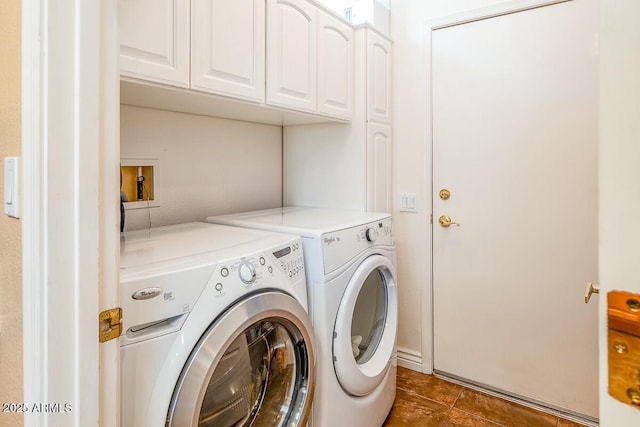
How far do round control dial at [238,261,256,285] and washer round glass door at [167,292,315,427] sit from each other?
5 centimetres

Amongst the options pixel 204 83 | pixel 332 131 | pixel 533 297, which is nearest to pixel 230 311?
pixel 204 83

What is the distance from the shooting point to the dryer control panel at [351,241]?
1384mm

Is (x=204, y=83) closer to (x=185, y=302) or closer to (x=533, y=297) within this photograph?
(x=185, y=302)

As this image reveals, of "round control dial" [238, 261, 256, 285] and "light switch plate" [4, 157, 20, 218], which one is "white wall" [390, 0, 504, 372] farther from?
"light switch plate" [4, 157, 20, 218]

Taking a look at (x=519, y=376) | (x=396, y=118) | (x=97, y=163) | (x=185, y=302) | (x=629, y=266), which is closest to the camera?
(x=629, y=266)

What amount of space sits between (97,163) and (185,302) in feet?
1.25

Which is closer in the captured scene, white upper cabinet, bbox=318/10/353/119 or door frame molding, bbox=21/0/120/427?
door frame molding, bbox=21/0/120/427

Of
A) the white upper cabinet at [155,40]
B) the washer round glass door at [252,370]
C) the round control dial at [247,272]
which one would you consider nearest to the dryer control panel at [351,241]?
the washer round glass door at [252,370]

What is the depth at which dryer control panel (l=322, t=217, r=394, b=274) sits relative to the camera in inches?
54.5

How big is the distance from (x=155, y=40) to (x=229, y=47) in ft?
1.00

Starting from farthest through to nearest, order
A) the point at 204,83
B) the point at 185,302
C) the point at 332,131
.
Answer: the point at 332,131, the point at 204,83, the point at 185,302

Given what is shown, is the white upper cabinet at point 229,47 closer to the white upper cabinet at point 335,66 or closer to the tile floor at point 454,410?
the white upper cabinet at point 335,66

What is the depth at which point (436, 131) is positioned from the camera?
87.0 inches

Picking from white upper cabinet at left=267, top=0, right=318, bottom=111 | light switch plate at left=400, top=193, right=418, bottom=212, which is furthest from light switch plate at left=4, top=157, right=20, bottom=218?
light switch plate at left=400, top=193, right=418, bottom=212
